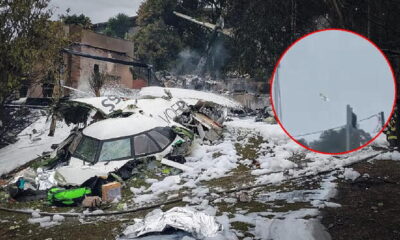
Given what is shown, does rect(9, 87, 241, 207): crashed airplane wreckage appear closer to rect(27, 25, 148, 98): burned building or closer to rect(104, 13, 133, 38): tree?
rect(27, 25, 148, 98): burned building

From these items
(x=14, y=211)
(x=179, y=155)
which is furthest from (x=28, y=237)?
(x=179, y=155)

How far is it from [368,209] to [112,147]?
7117 mm

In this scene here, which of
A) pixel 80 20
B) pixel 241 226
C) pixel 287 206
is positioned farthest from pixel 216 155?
pixel 80 20

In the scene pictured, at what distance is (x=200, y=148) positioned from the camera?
40.2 ft

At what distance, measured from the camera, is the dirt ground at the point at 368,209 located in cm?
450

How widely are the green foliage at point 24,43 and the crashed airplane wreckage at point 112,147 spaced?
7.07 feet

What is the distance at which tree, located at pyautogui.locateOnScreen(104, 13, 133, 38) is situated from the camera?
52.9 metres

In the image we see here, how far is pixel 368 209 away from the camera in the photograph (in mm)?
5227

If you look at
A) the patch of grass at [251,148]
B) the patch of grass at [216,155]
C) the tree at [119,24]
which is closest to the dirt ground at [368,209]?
the patch of grass at [251,148]

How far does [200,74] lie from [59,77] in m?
25.1

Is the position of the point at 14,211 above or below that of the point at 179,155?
below

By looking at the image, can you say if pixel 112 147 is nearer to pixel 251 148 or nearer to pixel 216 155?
pixel 216 155

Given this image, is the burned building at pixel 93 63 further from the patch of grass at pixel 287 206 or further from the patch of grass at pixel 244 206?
the patch of grass at pixel 287 206

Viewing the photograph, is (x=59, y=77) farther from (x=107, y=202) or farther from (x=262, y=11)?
(x=262, y=11)
